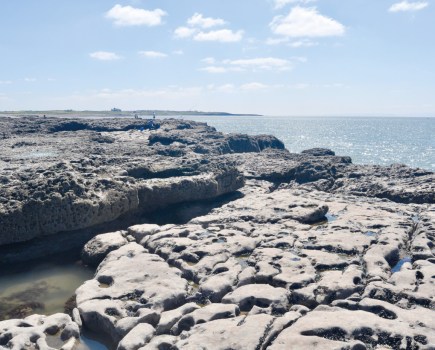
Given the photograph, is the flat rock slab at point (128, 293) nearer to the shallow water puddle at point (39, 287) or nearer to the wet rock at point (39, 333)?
the wet rock at point (39, 333)

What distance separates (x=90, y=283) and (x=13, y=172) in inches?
336

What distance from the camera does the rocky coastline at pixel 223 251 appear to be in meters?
8.85

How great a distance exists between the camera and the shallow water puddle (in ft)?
38.7

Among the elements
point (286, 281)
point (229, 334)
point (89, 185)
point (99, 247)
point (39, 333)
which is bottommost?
point (39, 333)

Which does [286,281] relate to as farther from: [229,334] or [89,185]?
[89,185]

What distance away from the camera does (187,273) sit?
488 inches

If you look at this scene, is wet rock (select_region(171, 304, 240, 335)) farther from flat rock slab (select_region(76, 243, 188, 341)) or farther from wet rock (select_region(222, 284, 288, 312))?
flat rock slab (select_region(76, 243, 188, 341))

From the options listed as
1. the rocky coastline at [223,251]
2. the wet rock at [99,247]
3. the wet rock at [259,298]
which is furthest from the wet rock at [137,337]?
the wet rock at [99,247]

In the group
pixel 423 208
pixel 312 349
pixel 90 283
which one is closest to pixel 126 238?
pixel 90 283

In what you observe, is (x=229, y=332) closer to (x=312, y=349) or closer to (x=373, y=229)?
(x=312, y=349)

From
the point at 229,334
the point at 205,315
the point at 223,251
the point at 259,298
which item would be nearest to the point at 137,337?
the point at 205,315

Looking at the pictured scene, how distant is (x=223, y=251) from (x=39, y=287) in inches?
238

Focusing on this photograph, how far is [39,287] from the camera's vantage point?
13.1 meters

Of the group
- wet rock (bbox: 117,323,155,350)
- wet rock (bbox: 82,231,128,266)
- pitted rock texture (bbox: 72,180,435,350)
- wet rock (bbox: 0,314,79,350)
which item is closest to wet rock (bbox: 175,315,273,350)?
pitted rock texture (bbox: 72,180,435,350)
